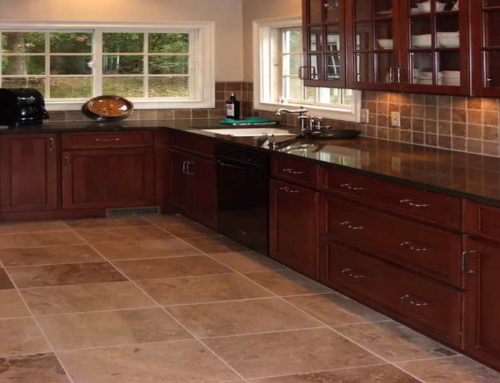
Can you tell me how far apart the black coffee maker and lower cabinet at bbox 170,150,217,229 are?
3.91ft

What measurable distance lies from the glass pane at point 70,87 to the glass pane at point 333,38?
2902 millimetres

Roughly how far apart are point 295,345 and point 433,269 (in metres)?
0.71

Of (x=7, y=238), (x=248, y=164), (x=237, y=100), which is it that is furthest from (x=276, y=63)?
(x=7, y=238)

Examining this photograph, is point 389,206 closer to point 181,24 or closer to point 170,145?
point 170,145

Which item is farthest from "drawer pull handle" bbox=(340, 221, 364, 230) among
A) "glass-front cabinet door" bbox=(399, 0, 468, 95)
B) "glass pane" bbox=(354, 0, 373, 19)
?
"glass pane" bbox=(354, 0, 373, 19)

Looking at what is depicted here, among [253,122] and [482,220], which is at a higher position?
[253,122]

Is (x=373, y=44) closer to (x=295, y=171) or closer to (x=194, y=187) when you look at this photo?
(x=295, y=171)

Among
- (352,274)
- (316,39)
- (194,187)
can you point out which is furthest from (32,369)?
(194,187)

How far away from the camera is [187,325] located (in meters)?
4.46

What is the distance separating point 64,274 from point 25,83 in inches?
111

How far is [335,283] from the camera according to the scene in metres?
4.93

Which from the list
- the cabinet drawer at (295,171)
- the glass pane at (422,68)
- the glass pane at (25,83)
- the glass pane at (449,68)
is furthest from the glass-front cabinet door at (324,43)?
the glass pane at (25,83)

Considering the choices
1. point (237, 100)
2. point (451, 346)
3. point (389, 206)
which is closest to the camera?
point (451, 346)

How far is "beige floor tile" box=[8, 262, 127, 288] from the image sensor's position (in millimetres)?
5332
